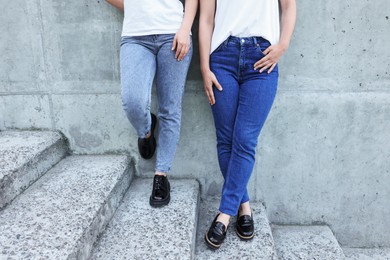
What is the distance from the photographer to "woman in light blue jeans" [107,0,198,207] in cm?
192

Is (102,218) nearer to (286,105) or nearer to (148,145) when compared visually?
(148,145)

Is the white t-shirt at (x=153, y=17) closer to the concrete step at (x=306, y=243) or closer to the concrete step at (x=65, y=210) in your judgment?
the concrete step at (x=65, y=210)

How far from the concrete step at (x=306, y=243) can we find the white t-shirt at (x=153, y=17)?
175cm

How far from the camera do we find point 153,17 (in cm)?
192

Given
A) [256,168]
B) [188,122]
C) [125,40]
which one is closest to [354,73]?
[256,168]

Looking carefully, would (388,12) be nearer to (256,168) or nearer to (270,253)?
(256,168)

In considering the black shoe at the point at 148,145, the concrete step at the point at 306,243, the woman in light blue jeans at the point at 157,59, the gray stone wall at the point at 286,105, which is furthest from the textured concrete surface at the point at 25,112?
the concrete step at the point at 306,243

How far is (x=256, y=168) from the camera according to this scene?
2508mm

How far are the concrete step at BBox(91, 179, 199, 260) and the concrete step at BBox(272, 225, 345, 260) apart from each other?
77 cm

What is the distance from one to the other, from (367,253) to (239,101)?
1.84m

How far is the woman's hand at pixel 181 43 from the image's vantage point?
6.34 ft

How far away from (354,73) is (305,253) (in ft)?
4.51

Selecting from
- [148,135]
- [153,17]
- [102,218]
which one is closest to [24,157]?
[102,218]

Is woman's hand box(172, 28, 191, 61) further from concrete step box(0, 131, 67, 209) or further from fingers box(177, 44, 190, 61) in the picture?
concrete step box(0, 131, 67, 209)
